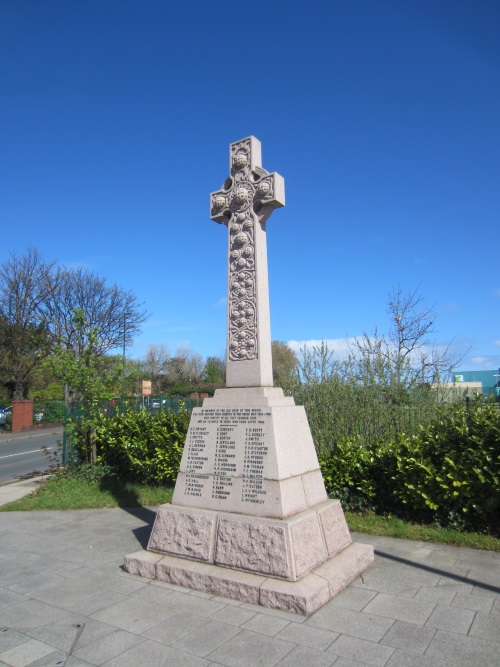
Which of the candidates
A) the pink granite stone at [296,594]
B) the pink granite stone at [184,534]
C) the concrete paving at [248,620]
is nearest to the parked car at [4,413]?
the concrete paving at [248,620]

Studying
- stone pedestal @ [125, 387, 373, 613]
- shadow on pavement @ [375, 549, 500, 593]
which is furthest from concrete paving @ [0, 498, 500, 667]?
stone pedestal @ [125, 387, 373, 613]

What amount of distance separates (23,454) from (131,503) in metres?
12.4

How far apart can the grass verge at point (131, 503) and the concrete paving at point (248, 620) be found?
34 cm

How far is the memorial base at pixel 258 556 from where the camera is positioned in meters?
4.11

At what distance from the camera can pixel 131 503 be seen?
844 cm

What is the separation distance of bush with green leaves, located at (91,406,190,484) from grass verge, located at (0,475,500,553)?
0.26 metres

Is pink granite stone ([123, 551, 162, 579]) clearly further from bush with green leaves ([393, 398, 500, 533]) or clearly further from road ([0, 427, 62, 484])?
A: road ([0, 427, 62, 484])

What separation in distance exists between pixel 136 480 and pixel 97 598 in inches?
219

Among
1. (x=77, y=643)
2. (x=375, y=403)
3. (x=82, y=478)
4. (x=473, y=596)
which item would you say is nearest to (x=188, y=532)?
(x=77, y=643)

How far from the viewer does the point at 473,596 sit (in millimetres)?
4191

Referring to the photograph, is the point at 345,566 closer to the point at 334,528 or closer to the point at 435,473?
the point at 334,528

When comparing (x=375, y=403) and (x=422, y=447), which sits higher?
(x=375, y=403)

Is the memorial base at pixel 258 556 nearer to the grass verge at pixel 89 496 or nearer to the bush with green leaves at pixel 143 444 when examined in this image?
the grass verge at pixel 89 496

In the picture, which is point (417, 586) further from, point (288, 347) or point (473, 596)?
point (288, 347)
